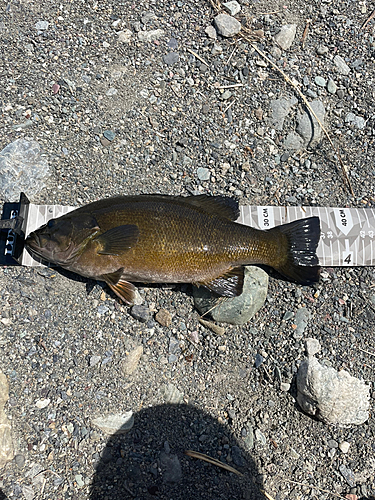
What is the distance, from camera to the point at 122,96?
4.61 meters

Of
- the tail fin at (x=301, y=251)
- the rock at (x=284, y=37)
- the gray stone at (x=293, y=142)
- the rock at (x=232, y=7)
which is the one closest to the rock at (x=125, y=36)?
the rock at (x=232, y=7)

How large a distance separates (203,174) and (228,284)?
133cm

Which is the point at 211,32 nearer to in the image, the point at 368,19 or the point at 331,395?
the point at 368,19

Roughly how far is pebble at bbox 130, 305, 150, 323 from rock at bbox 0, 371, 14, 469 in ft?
4.29

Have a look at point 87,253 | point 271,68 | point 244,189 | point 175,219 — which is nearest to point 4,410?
point 87,253

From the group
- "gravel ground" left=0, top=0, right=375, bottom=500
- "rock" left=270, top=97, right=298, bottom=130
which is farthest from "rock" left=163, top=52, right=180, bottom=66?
"rock" left=270, top=97, right=298, bottom=130

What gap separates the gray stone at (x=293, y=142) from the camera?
4684mm

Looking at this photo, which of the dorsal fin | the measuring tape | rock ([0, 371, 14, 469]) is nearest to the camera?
rock ([0, 371, 14, 469])

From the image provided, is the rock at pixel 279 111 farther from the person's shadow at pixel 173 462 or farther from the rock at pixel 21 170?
the person's shadow at pixel 173 462

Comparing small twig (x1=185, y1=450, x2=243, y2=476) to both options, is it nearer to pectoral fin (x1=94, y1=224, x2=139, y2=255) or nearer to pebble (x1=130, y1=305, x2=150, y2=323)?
pebble (x1=130, y1=305, x2=150, y2=323)

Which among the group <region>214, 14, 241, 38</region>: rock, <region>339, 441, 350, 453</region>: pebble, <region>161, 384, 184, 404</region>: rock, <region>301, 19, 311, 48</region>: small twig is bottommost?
<region>161, 384, 184, 404</region>: rock

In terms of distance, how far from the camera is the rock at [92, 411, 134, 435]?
3.68m

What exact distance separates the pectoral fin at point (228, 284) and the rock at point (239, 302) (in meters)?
0.16

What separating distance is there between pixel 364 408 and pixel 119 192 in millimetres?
3281
